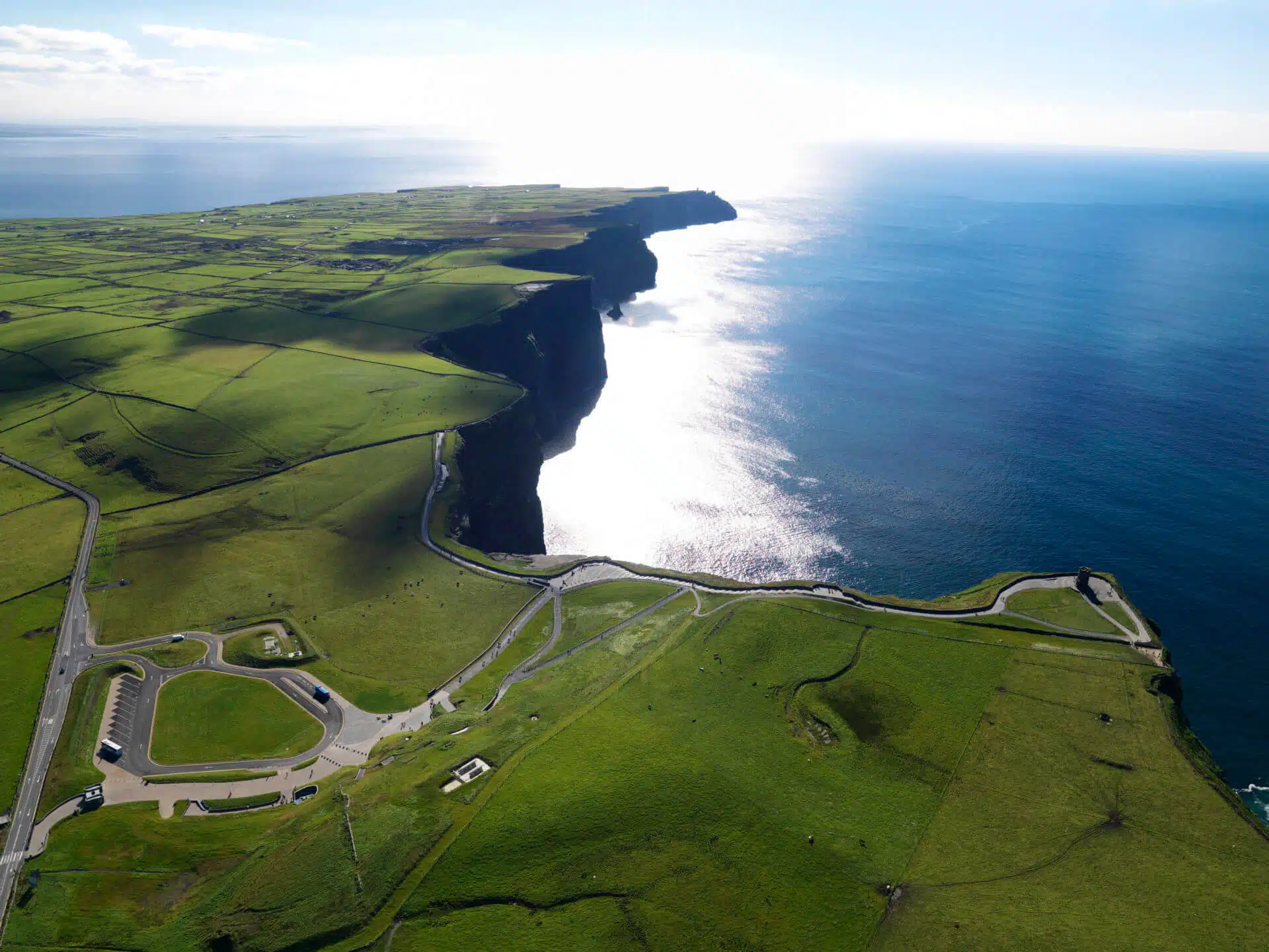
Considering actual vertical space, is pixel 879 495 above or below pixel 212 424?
below

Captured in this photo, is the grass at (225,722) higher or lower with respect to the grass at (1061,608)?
lower

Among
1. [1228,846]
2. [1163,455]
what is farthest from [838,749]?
[1163,455]

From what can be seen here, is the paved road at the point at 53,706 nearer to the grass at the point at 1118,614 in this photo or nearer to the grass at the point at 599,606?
A: the grass at the point at 599,606

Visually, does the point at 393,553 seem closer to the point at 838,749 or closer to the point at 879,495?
the point at 838,749

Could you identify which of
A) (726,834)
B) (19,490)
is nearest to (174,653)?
(19,490)

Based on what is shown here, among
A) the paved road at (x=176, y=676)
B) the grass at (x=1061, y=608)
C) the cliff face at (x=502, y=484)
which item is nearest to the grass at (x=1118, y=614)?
the grass at (x=1061, y=608)

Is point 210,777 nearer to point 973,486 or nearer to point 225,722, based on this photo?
point 225,722
